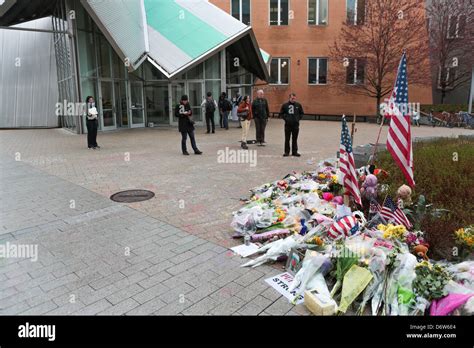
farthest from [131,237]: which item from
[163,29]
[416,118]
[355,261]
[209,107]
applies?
[416,118]

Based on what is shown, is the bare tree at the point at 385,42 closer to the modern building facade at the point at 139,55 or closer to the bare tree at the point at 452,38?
the bare tree at the point at 452,38

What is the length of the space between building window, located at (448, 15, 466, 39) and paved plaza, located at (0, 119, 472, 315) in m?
22.6

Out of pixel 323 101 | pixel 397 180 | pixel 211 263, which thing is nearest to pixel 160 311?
pixel 211 263

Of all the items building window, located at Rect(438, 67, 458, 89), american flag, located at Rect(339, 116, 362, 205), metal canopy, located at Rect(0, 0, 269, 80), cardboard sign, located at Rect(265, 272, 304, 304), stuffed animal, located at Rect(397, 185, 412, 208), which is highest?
metal canopy, located at Rect(0, 0, 269, 80)

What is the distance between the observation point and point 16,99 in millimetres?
22062

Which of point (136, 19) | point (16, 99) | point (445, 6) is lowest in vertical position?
point (16, 99)

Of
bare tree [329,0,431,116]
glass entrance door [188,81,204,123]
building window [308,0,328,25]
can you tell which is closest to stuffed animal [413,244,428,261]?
glass entrance door [188,81,204,123]

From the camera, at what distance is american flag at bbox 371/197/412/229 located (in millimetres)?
4738

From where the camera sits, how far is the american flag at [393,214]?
15.5 feet

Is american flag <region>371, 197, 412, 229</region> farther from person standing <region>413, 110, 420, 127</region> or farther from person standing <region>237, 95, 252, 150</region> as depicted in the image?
person standing <region>413, 110, 420, 127</region>

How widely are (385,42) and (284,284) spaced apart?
82.0ft

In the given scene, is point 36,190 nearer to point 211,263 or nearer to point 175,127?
point 211,263
